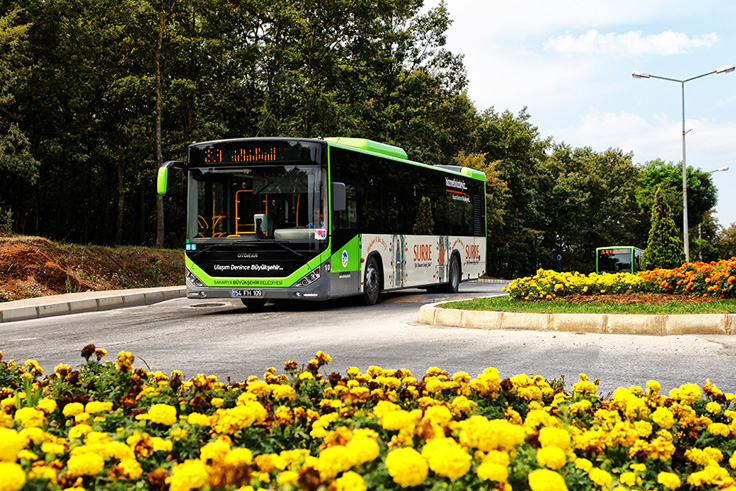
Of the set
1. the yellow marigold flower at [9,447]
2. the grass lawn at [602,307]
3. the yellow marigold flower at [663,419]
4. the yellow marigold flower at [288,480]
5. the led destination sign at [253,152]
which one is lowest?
the grass lawn at [602,307]

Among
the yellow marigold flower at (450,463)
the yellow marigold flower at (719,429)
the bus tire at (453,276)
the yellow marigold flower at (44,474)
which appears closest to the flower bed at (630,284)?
the bus tire at (453,276)

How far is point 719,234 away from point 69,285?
3903 inches

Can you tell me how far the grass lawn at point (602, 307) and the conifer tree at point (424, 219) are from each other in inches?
194

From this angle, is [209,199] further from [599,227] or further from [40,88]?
[599,227]

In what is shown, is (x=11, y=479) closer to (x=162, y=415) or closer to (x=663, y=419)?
(x=162, y=415)

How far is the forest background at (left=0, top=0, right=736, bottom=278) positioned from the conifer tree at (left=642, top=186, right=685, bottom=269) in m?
14.6

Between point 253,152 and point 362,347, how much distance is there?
6.17 m

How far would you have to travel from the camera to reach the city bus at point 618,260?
48.9 meters

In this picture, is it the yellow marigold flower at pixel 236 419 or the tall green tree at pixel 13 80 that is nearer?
the yellow marigold flower at pixel 236 419

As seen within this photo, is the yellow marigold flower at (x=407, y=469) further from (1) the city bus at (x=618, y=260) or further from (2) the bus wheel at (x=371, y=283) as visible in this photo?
(1) the city bus at (x=618, y=260)

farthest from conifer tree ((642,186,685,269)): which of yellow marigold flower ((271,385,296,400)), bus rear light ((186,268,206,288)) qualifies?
yellow marigold flower ((271,385,296,400))

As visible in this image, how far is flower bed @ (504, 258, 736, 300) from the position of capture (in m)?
13.3

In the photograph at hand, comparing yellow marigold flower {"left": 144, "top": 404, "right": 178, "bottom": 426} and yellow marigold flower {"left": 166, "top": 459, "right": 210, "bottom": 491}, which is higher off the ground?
yellow marigold flower {"left": 166, "top": 459, "right": 210, "bottom": 491}

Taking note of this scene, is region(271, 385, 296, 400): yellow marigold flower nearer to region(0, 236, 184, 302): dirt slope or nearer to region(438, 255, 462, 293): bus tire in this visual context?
region(0, 236, 184, 302): dirt slope
